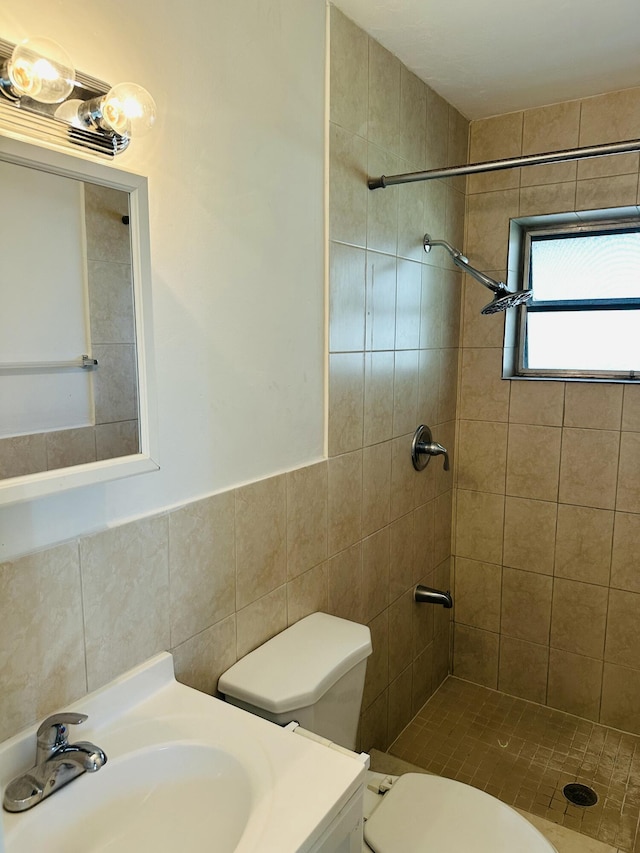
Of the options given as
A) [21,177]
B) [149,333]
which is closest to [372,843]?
[149,333]

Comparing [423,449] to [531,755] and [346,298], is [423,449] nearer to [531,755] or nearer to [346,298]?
[346,298]

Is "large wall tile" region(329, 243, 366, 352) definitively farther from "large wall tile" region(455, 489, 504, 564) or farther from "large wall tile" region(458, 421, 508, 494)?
"large wall tile" region(455, 489, 504, 564)

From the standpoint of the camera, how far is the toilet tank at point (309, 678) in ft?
4.44

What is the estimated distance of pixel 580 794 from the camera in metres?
2.09

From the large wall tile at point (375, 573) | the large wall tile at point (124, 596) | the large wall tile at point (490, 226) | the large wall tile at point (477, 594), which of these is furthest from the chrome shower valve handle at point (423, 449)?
the large wall tile at point (124, 596)

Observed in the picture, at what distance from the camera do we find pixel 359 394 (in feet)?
6.29

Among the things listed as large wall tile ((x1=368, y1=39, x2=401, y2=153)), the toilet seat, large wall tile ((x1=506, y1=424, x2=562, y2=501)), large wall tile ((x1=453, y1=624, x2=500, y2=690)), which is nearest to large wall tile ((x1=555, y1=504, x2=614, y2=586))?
large wall tile ((x1=506, y1=424, x2=562, y2=501))

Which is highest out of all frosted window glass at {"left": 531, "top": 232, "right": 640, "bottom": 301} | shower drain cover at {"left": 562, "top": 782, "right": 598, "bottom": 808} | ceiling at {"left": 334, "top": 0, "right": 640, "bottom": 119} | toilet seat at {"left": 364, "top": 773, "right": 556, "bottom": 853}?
ceiling at {"left": 334, "top": 0, "right": 640, "bottom": 119}

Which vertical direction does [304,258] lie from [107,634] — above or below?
above

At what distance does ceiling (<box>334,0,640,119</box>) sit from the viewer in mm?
1649

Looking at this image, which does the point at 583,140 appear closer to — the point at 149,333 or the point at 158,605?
the point at 149,333

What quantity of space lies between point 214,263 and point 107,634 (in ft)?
2.62

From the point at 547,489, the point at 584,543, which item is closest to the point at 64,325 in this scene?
the point at 547,489

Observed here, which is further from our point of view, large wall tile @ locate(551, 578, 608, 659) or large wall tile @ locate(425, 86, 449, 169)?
large wall tile @ locate(551, 578, 608, 659)
